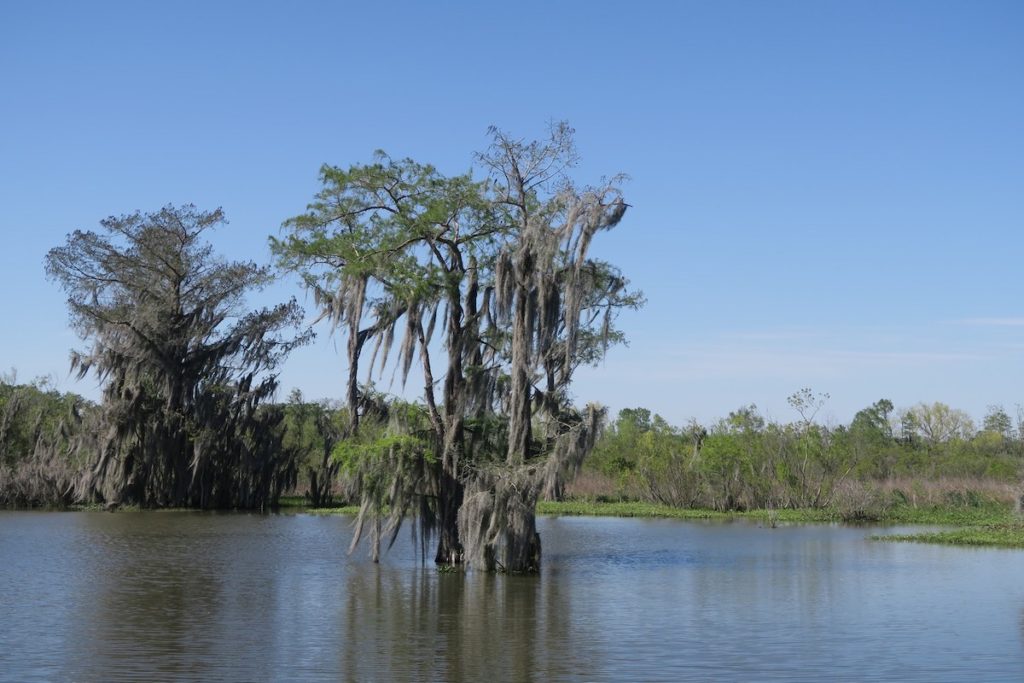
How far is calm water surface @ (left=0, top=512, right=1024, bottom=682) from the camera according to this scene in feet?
41.2

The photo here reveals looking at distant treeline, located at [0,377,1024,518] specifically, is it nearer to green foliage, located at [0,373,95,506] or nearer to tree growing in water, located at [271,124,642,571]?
A: green foliage, located at [0,373,95,506]

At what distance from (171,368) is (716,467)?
81.7 ft

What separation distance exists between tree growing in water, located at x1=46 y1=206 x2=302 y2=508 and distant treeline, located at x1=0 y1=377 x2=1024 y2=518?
1291mm

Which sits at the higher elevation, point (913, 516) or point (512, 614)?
point (913, 516)

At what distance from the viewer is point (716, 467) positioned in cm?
4619

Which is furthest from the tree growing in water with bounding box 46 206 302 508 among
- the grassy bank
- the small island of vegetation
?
the grassy bank

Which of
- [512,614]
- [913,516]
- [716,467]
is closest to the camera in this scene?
[512,614]

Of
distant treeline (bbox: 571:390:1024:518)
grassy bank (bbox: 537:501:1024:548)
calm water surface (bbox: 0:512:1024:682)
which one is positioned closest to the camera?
calm water surface (bbox: 0:512:1024:682)

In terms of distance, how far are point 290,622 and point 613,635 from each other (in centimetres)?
504

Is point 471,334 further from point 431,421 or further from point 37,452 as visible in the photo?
point 37,452

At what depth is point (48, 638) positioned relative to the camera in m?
14.1

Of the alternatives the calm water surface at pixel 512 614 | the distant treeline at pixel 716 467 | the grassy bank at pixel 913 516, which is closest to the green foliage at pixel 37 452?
the distant treeline at pixel 716 467

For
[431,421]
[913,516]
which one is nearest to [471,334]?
[431,421]

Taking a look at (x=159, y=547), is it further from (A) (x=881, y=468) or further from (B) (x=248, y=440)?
(A) (x=881, y=468)
